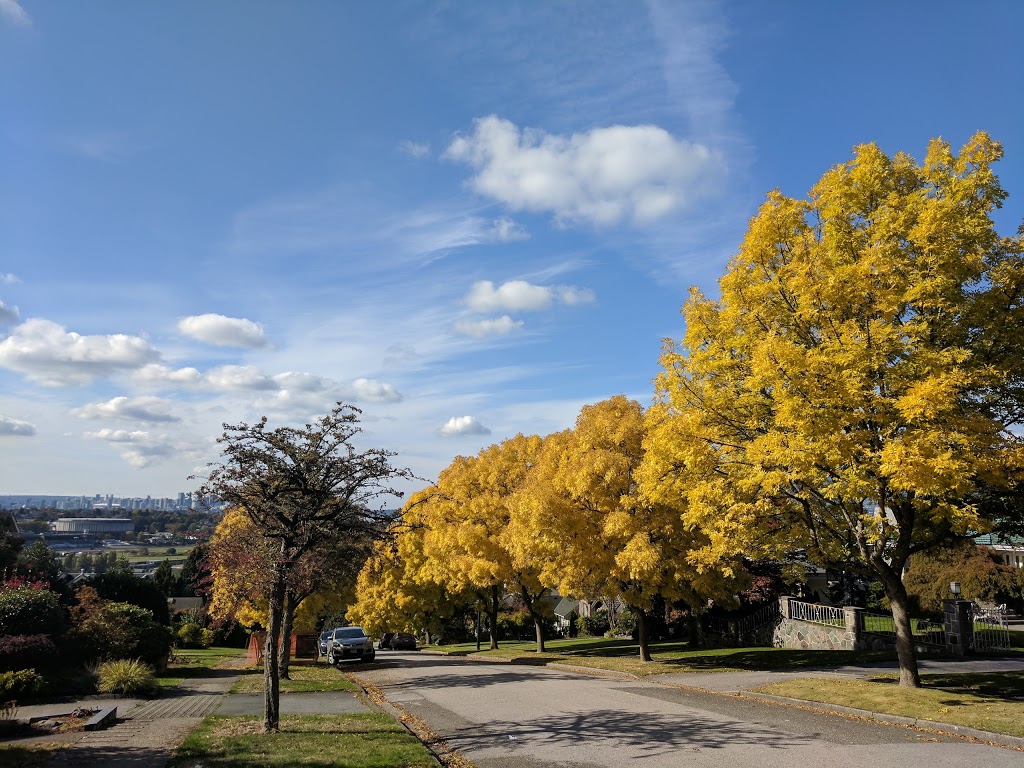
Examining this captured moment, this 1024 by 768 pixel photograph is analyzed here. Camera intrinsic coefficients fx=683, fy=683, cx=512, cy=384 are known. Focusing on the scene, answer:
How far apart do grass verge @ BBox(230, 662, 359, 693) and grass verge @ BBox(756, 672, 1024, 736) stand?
10.7 m

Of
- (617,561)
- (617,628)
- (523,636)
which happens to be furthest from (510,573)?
(523,636)

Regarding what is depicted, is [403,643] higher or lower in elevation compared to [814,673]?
lower

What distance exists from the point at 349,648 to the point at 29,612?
41.0 feet

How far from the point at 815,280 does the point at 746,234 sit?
7.40ft

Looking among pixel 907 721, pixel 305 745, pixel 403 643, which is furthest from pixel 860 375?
pixel 403 643

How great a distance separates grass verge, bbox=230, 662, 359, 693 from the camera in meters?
17.3

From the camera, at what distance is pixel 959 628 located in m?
21.8

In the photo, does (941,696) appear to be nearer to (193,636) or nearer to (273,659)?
(273,659)

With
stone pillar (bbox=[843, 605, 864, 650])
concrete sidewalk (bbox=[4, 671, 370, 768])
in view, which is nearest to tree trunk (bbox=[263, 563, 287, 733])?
concrete sidewalk (bbox=[4, 671, 370, 768])

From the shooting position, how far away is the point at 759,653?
23172 mm

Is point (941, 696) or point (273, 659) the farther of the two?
point (941, 696)

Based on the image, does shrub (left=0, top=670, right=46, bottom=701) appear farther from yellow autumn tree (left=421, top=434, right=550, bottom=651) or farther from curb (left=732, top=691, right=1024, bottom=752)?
curb (left=732, top=691, right=1024, bottom=752)

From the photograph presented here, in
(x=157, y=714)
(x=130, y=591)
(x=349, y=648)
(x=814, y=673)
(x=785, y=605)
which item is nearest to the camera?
(x=157, y=714)

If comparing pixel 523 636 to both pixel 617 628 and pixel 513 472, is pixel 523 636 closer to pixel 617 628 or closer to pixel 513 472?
pixel 617 628
